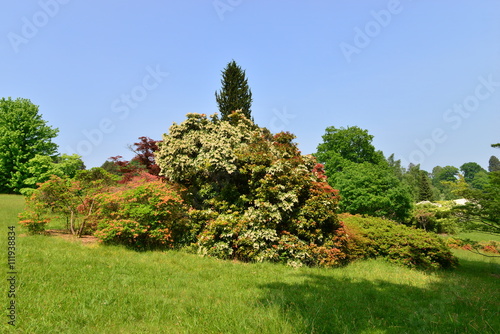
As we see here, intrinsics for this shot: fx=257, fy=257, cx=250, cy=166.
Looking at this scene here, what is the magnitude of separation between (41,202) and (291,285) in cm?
1086

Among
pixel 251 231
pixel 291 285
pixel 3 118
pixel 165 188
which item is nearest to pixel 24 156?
pixel 3 118

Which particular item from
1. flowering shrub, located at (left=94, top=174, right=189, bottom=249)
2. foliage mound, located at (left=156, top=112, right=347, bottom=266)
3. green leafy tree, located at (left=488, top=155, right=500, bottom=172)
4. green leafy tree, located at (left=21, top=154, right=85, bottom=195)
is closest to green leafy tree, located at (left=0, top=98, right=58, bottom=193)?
green leafy tree, located at (left=21, top=154, right=85, bottom=195)

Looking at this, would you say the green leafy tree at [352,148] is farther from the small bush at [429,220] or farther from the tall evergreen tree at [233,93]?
the tall evergreen tree at [233,93]

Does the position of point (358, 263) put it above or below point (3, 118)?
below

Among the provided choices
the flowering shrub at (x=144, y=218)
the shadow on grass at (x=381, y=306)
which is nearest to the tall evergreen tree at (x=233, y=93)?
the flowering shrub at (x=144, y=218)

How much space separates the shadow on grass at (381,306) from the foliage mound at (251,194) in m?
2.42

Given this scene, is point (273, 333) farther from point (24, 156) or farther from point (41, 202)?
point (24, 156)

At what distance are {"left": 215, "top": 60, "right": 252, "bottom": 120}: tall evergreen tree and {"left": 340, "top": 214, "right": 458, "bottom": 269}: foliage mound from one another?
1783cm

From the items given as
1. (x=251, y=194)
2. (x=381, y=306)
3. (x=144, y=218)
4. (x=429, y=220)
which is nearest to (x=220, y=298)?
(x=381, y=306)

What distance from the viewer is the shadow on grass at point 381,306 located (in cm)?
410

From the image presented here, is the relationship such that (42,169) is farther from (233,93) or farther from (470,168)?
(470,168)

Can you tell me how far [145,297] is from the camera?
493 cm

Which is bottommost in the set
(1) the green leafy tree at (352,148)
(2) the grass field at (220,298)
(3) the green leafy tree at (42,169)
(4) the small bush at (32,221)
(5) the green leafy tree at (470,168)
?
Answer: (2) the grass field at (220,298)

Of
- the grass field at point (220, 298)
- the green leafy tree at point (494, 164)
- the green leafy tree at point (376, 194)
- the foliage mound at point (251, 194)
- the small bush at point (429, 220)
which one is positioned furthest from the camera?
the green leafy tree at point (494, 164)
